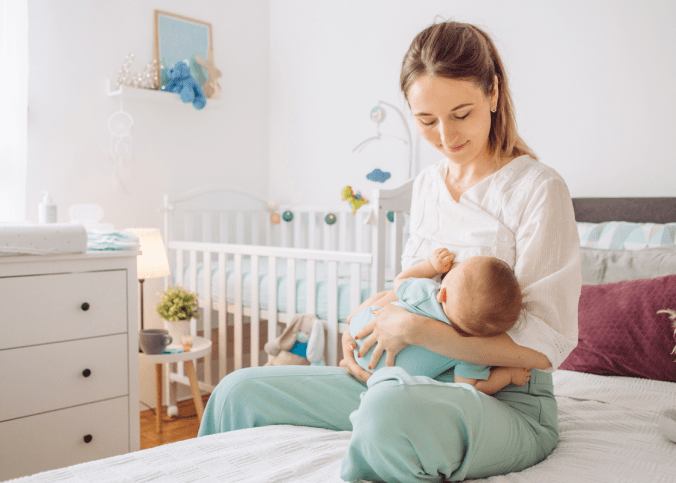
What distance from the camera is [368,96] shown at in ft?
8.96

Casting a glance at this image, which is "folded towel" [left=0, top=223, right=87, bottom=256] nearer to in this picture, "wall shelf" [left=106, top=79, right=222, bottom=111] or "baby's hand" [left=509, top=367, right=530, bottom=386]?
"wall shelf" [left=106, top=79, right=222, bottom=111]

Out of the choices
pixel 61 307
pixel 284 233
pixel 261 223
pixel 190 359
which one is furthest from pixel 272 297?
pixel 261 223

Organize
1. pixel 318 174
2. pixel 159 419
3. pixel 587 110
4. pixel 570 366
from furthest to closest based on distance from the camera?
pixel 318 174
pixel 159 419
pixel 587 110
pixel 570 366

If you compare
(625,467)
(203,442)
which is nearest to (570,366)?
(625,467)

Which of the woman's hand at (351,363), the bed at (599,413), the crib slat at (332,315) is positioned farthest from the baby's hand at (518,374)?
the crib slat at (332,315)

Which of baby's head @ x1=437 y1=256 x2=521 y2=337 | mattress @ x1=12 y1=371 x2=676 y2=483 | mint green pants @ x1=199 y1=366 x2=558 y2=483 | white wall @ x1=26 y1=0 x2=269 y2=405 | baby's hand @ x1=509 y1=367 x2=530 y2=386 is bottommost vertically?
mattress @ x1=12 y1=371 x2=676 y2=483

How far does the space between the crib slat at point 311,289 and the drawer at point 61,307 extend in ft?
2.13

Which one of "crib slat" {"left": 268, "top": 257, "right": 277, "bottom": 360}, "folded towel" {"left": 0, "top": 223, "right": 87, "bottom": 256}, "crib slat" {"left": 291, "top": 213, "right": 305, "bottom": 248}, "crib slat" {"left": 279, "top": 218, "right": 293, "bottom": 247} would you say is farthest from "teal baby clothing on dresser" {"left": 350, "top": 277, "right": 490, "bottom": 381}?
"crib slat" {"left": 279, "top": 218, "right": 293, "bottom": 247}

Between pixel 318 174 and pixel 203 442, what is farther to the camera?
pixel 318 174

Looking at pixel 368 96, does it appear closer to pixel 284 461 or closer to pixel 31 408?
pixel 31 408

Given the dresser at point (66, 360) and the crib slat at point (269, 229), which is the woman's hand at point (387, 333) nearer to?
the dresser at point (66, 360)

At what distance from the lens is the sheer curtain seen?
6.72ft

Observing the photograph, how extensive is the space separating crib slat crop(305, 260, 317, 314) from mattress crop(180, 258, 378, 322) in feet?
0.06

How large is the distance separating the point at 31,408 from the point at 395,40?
2.15 metres
